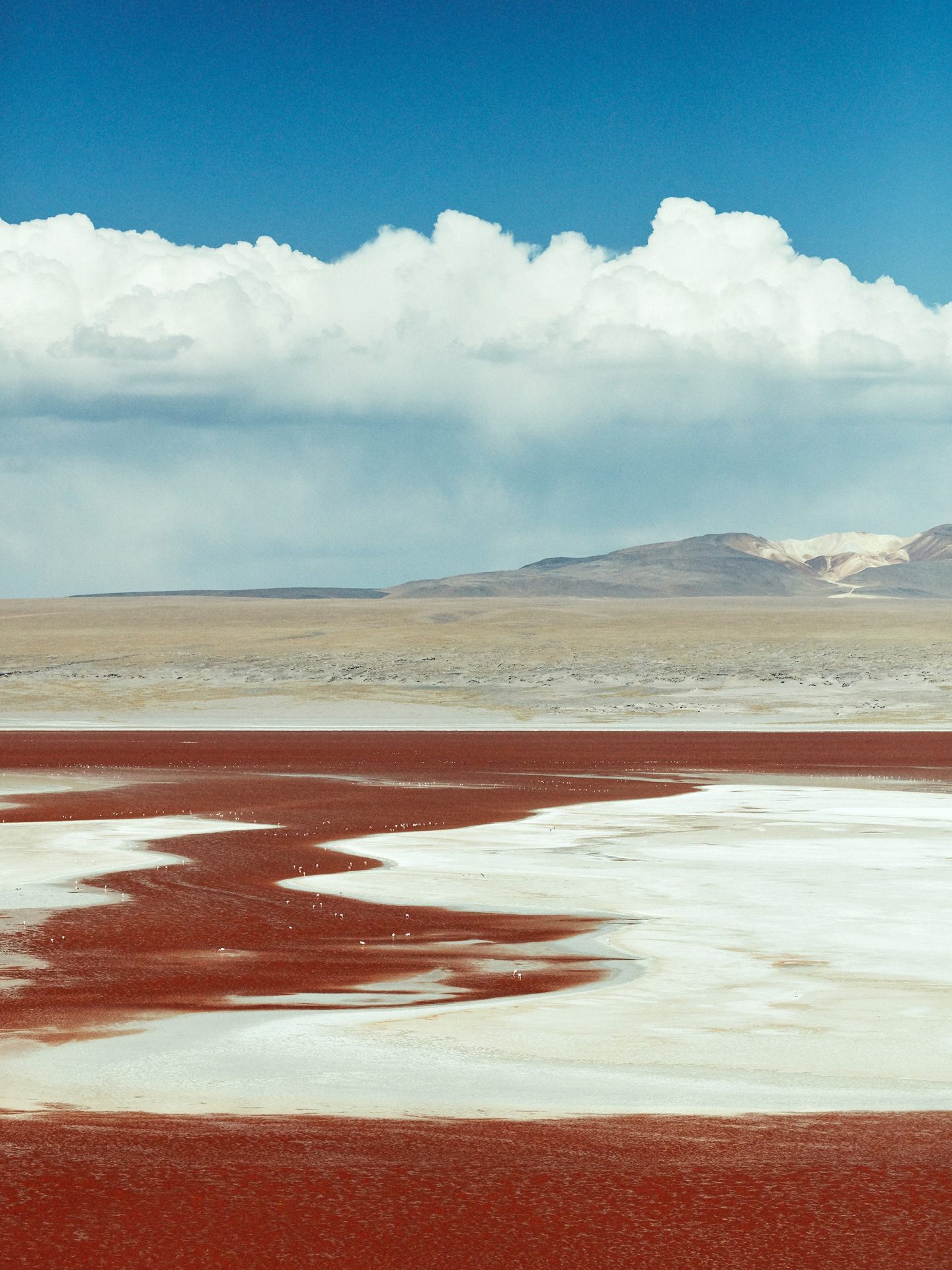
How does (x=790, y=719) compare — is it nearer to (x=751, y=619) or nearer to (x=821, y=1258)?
(x=821, y=1258)

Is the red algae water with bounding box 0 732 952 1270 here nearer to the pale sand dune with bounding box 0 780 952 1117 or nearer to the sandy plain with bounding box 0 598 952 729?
the pale sand dune with bounding box 0 780 952 1117

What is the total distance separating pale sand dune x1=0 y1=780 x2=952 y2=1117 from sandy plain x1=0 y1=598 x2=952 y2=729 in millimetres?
33970

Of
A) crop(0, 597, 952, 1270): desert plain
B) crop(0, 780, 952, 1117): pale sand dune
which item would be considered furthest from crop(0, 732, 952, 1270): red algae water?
crop(0, 780, 952, 1117): pale sand dune

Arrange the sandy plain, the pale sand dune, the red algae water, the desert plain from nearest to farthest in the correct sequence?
the red algae water, the desert plain, the pale sand dune, the sandy plain

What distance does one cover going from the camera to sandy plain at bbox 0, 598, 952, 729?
5272cm

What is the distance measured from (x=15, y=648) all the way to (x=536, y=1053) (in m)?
74.8

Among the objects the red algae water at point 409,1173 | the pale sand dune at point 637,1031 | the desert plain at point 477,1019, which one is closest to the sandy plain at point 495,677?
the desert plain at point 477,1019

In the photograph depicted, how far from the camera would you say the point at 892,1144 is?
7.27 metres

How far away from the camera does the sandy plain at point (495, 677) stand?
5272 centimetres

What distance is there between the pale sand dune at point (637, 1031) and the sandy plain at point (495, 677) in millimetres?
33970

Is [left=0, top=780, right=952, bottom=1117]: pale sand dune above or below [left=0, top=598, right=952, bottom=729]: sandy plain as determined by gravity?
below

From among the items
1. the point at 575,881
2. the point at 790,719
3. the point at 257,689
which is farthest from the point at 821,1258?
the point at 257,689

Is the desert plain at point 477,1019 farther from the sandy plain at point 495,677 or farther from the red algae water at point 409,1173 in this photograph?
the sandy plain at point 495,677

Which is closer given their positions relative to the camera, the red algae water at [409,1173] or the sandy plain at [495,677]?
the red algae water at [409,1173]
